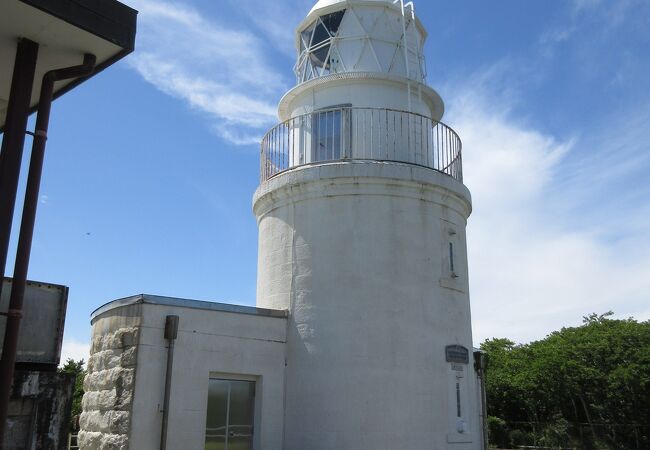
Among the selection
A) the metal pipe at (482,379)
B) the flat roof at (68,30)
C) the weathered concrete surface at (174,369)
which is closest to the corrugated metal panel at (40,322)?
the weathered concrete surface at (174,369)

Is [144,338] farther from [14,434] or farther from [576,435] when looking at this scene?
[576,435]

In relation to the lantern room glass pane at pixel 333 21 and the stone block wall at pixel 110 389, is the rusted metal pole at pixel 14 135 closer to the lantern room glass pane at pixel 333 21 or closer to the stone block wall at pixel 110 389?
the stone block wall at pixel 110 389

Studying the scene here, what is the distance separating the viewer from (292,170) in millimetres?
13859

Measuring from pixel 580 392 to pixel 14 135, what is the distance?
103 feet

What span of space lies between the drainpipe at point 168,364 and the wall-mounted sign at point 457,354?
5.46 metres

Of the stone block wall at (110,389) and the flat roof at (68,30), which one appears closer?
the flat roof at (68,30)

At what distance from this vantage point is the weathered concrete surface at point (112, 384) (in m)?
10.8

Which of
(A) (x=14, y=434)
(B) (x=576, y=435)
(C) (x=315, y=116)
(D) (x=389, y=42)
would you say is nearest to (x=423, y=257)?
(C) (x=315, y=116)

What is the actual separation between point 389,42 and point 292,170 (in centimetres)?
411

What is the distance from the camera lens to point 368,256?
42.3 ft

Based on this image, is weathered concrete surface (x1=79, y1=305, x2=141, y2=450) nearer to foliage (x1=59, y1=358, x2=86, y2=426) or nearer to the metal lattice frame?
the metal lattice frame

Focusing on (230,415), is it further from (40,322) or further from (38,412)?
(38,412)

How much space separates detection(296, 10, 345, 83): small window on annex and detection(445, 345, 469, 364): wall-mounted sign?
689 centimetres

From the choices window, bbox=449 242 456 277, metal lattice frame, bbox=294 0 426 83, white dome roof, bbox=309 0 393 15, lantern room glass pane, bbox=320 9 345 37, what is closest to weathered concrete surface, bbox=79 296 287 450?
window, bbox=449 242 456 277
